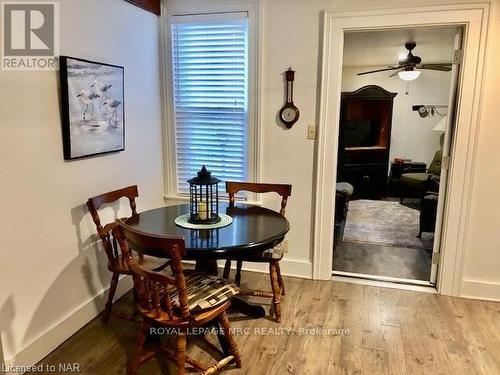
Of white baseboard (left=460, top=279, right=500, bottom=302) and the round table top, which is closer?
the round table top

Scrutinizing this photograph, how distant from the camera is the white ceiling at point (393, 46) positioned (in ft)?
13.9

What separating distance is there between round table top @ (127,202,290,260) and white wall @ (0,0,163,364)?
45 cm

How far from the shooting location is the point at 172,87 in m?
3.34

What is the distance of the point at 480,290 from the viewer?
2930 mm

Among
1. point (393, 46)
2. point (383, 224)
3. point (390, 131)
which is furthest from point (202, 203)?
point (390, 131)

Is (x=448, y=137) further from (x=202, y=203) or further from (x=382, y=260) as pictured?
(x=202, y=203)

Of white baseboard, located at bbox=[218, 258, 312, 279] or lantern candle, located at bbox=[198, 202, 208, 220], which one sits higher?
lantern candle, located at bbox=[198, 202, 208, 220]

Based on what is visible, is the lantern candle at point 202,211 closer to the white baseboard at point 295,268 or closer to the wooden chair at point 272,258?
the wooden chair at point 272,258

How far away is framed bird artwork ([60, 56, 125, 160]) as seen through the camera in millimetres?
2227

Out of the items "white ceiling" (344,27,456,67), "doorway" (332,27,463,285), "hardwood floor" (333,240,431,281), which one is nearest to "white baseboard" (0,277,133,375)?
"hardwood floor" (333,240,431,281)

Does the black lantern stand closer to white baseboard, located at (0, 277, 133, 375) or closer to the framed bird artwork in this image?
the framed bird artwork

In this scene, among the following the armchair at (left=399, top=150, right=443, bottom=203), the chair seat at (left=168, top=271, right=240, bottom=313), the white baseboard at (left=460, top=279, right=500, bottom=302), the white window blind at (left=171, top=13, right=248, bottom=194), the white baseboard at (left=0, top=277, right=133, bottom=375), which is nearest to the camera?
the chair seat at (left=168, top=271, right=240, bottom=313)

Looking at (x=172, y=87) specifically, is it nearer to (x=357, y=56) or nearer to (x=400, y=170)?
(x=357, y=56)

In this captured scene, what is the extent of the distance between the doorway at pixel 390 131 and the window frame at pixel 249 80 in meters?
2.00
